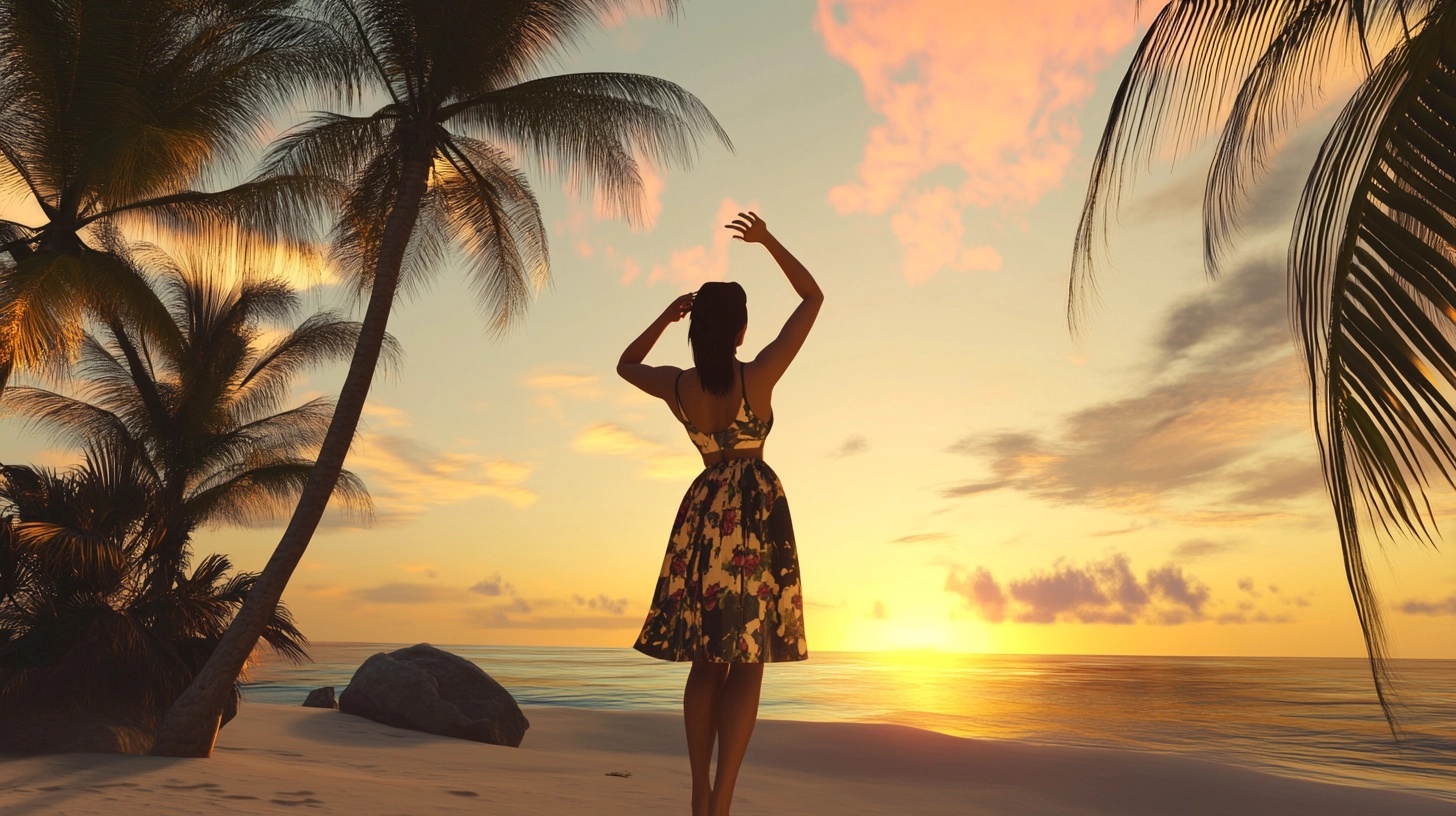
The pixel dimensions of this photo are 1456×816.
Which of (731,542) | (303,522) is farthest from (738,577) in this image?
(303,522)

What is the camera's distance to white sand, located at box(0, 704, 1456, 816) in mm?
6762

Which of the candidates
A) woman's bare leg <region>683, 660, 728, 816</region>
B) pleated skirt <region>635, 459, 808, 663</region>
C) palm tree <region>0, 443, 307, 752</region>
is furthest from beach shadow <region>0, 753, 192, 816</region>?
pleated skirt <region>635, 459, 808, 663</region>

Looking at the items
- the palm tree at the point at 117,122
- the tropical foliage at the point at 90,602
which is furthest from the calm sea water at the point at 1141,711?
the palm tree at the point at 117,122

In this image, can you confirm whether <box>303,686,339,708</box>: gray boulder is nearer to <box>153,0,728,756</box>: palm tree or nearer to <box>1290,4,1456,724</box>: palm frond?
<box>153,0,728,756</box>: palm tree

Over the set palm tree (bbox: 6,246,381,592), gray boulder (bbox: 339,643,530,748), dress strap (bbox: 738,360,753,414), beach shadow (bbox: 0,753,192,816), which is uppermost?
palm tree (bbox: 6,246,381,592)

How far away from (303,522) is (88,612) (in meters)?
2.16

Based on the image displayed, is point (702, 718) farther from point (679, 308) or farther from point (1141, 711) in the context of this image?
point (1141, 711)

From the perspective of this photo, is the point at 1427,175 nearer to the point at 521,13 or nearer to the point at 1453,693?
the point at 521,13

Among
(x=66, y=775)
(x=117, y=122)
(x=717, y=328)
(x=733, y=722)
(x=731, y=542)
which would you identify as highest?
(x=117, y=122)

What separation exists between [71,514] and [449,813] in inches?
257

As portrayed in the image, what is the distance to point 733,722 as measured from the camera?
405 cm

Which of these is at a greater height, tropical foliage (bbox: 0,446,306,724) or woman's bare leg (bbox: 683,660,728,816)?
tropical foliage (bbox: 0,446,306,724)

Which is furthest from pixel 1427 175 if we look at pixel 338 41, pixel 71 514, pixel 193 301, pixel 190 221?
pixel 193 301

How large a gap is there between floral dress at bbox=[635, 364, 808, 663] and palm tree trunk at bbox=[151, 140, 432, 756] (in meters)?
7.89
